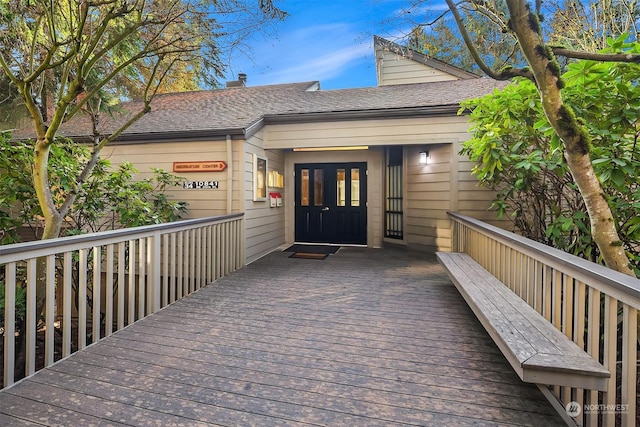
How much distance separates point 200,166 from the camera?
568cm

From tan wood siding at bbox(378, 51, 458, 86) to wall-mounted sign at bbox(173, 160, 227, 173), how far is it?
542 centimetres

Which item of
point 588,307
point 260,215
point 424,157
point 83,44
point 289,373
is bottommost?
point 289,373

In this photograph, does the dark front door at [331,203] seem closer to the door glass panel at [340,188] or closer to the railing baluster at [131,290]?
the door glass panel at [340,188]

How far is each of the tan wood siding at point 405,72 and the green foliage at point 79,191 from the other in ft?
20.2

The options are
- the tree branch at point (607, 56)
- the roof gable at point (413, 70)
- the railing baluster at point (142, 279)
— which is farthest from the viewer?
the roof gable at point (413, 70)

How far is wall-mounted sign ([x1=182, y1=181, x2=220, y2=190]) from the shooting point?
5.63 meters

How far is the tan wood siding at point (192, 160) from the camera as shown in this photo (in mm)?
5508

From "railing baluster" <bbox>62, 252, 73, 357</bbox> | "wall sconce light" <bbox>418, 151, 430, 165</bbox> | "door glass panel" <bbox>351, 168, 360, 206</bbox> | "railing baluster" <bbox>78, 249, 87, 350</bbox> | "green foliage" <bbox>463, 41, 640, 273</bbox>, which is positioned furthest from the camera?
"door glass panel" <bbox>351, 168, 360, 206</bbox>

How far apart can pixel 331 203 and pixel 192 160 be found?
131 inches

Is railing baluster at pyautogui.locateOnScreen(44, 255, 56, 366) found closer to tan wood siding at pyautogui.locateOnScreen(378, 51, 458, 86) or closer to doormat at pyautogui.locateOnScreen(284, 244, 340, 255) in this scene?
doormat at pyautogui.locateOnScreen(284, 244, 340, 255)

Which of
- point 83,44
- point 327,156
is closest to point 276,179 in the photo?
point 327,156

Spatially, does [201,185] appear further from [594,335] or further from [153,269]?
[594,335]

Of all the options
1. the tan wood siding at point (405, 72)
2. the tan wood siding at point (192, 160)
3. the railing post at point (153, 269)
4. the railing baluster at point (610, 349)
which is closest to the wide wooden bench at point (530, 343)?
the railing baluster at point (610, 349)

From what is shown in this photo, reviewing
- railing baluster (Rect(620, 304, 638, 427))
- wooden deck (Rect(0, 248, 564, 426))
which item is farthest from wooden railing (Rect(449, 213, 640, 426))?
wooden deck (Rect(0, 248, 564, 426))
